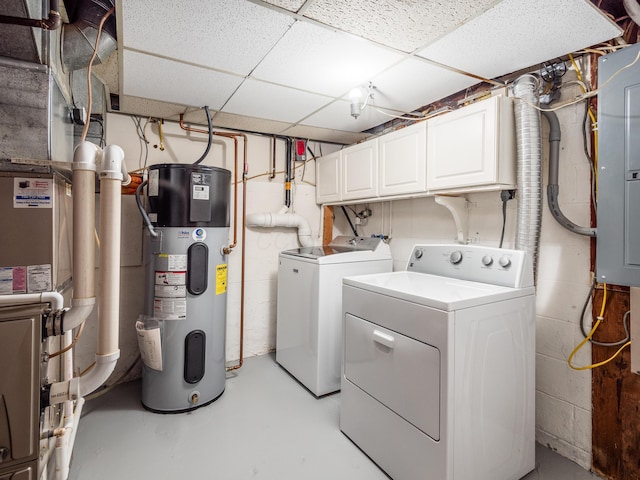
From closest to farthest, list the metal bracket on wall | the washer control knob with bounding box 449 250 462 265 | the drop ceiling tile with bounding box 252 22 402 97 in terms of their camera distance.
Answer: the drop ceiling tile with bounding box 252 22 402 97, the washer control knob with bounding box 449 250 462 265, the metal bracket on wall

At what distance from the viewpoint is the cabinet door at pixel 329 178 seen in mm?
3082

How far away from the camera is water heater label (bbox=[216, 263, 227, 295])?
2.36 metres

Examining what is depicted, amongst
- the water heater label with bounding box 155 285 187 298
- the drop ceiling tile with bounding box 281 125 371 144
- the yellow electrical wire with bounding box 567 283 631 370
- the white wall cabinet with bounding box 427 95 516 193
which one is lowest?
the yellow electrical wire with bounding box 567 283 631 370

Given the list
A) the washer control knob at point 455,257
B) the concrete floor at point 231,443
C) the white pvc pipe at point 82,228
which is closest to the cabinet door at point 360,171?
the washer control knob at point 455,257

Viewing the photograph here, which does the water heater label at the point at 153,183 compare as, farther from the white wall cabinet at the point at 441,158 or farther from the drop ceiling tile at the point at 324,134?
the white wall cabinet at the point at 441,158

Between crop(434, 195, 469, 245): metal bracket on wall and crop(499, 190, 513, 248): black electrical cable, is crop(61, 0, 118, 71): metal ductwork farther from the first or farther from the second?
crop(499, 190, 513, 248): black electrical cable

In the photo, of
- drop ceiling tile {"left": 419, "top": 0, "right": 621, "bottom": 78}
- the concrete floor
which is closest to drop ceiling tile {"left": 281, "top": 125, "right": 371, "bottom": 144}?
drop ceiling tile {"left": 419, "top": 0, "right": 621, "bottom": 78}

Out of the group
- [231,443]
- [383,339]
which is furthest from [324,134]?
[231,443]

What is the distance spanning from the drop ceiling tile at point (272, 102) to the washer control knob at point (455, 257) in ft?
4.49

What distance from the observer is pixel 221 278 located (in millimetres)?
2395

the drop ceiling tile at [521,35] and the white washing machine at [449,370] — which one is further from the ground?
the drop ceiling tile at [521,35]

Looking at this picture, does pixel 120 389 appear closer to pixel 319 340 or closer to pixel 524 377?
pixel 319 340

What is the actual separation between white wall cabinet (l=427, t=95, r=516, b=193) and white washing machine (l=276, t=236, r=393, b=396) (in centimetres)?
87

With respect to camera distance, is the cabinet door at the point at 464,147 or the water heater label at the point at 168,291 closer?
the cabinet door at the point at 464,147
